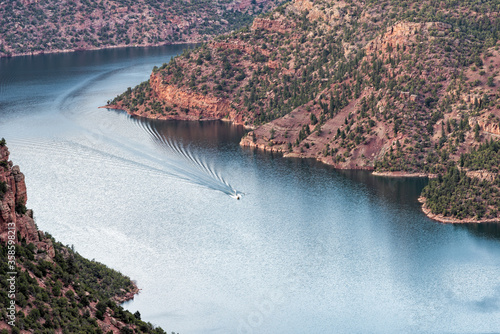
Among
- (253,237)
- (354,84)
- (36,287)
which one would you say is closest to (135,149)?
(354,84)

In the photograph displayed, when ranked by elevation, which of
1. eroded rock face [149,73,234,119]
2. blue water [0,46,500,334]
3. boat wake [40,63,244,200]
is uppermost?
eroded rock face [149,73,234,119]

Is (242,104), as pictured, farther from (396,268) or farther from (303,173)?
(396,268)

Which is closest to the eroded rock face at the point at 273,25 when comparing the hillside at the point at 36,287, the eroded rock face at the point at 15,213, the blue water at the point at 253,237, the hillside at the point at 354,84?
the hillside at the point at 354,84

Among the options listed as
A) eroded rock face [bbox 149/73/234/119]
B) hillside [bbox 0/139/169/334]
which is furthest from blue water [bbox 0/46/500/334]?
hillside [bbox 0/139/169/334]

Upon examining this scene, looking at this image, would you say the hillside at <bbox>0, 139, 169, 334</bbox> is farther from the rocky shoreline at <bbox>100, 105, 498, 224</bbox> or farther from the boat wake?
the boat wake

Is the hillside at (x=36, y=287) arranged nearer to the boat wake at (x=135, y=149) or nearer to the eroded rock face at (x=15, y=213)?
the eroded rock face at (x=15, y=213)

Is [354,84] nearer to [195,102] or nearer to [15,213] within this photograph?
[195,102]

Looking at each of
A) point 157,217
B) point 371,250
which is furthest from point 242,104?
point 371,250
